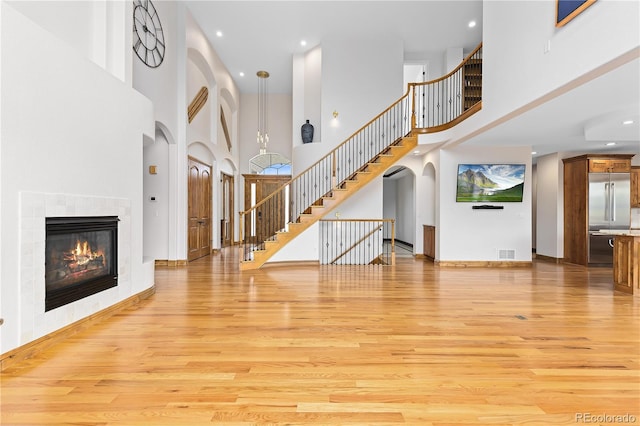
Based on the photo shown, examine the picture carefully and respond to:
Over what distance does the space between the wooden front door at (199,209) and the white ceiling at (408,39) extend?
3.53 meters

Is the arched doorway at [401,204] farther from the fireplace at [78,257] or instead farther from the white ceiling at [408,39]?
the fireplace at [78,257]

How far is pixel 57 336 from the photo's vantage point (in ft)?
10.0

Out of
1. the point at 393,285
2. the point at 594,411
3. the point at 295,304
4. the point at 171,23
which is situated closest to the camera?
the point at 594,411

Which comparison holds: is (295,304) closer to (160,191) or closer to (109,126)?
(109,126)

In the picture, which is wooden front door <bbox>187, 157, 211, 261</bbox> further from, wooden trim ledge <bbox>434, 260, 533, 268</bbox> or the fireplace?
wooden trim ledge <bbox>434, 260, 533, 268</bbox>

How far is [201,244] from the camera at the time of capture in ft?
29.1

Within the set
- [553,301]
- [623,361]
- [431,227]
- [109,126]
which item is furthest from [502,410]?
[431,227]

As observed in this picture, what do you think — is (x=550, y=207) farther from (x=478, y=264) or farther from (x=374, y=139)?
(x=374, y=139)

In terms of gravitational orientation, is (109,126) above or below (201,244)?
above

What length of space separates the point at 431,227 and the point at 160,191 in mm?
6597

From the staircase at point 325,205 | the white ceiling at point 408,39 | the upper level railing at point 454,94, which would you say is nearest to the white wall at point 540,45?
the white ceiling at point 408,39

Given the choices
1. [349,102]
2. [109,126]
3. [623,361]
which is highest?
[349,102]

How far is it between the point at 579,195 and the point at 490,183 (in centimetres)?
209

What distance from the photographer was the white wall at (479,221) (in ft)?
25.3
